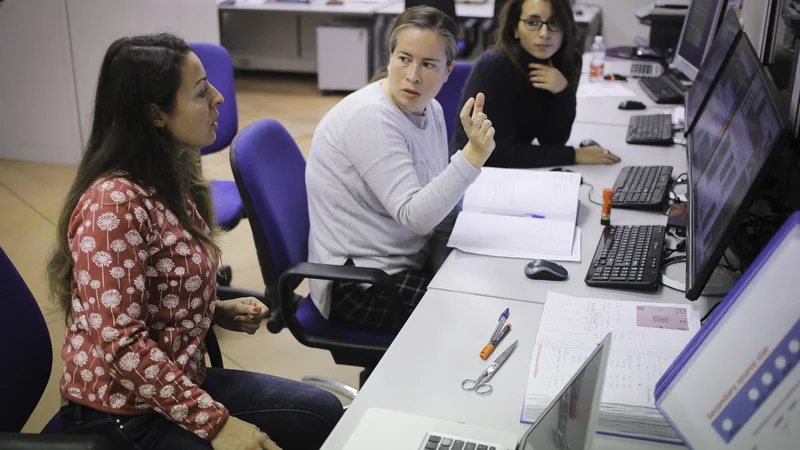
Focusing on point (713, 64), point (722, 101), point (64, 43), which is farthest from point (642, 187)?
point (64, 43)

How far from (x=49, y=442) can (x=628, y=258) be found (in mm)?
1238

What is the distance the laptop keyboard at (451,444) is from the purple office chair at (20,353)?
699 millimetres

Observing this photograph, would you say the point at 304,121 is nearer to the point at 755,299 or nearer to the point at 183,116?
the point at 183,116

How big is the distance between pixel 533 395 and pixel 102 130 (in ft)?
2.96

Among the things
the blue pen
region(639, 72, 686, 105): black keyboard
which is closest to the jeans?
the blue pen

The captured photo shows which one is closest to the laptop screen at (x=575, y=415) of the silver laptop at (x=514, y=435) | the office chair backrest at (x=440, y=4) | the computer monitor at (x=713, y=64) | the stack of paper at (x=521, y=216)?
the silver laptop at (x=514, y=435)

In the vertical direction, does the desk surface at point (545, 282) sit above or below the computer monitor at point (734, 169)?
below

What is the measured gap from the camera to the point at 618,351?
1374mm

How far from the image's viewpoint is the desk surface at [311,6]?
607 centimetres

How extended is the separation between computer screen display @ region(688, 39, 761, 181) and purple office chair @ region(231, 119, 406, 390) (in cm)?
84

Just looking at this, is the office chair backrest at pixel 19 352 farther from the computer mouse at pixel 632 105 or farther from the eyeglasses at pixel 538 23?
the computer mouse at pixel 632 105

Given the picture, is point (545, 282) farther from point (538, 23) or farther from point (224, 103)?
point (224, 103)

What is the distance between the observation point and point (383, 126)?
1.86m

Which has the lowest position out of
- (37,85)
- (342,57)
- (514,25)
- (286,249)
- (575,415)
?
(342,57)
